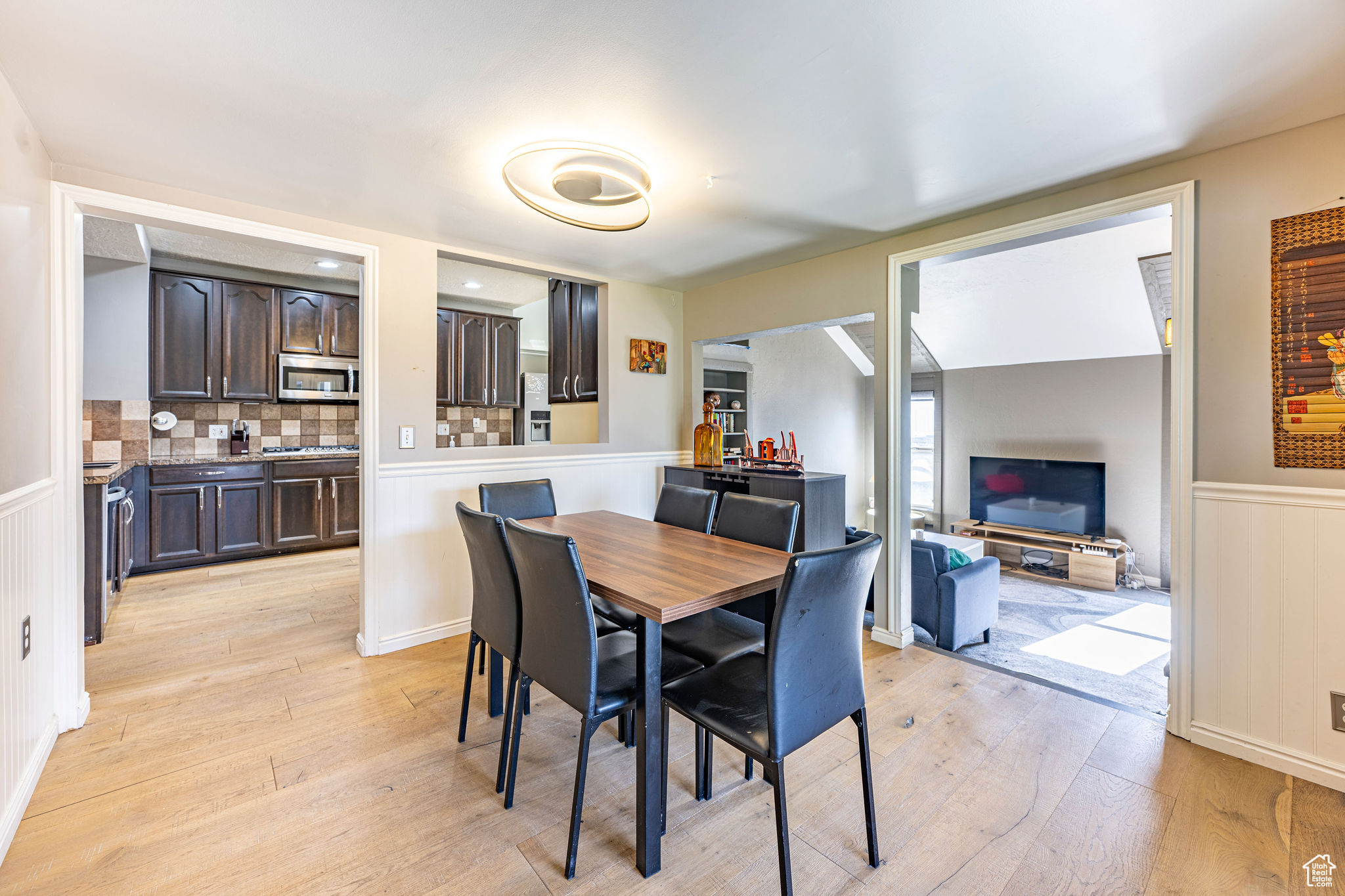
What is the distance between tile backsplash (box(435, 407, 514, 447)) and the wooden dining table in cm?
393

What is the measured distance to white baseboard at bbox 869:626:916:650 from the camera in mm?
2992

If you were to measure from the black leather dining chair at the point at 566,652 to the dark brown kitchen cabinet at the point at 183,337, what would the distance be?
442 cm

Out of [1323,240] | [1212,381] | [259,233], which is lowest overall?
[1212,381]

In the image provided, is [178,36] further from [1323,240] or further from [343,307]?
[343,307]

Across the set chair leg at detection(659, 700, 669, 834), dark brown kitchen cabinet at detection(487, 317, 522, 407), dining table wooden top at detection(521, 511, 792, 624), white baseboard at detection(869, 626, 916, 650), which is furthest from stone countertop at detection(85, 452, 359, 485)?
white baseboard at detection(869, 626, 916, 650)

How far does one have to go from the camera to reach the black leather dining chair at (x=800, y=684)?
1.32 metres

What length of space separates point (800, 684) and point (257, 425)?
5.47m

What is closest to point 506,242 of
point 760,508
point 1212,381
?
point 760,508

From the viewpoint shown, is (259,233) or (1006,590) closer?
(259,233)

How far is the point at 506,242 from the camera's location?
3.11 m

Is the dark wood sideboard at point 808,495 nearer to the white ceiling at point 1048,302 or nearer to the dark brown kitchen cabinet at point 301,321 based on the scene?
the white ceiling at point 1048,302

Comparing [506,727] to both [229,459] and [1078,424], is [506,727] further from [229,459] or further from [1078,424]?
[1078,424]

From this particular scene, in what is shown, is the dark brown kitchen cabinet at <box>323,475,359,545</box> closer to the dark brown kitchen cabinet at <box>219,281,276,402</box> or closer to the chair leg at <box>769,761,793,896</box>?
the dark brown kitchen cabinet at <box>219,281,276,402</box>

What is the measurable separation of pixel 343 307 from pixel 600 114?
4324mm
